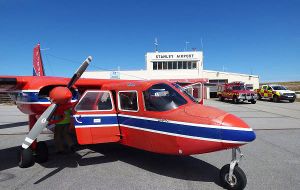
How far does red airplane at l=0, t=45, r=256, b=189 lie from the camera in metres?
5.52

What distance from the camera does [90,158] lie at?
802 cm

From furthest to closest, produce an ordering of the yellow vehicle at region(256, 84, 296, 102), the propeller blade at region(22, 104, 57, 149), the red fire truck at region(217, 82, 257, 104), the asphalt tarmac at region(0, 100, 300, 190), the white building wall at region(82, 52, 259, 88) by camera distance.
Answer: the white building wall at region(82, 52, 259, 88), the yellow vehicle at region(256, 84, 296, 102), the red fire truck at region(217, 82, 257, 104), the propeller blade at region(22, 104, 57, 149), the asphalt tarmac at region(0, 100, 300, 190)

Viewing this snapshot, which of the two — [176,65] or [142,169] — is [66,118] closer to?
[142,169]

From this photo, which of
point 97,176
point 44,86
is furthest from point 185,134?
point 44,86

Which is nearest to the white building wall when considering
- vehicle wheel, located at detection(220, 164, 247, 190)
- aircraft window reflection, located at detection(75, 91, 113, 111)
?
aircraft window reflection, located at detection(75, 91, 113, 111)

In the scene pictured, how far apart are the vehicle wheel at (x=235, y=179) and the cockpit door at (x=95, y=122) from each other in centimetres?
312

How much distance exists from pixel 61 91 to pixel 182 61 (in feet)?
124

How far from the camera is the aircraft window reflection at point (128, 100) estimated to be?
716cm

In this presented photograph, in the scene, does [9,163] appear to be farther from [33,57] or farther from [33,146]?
[33,57]

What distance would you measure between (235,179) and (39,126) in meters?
4.87

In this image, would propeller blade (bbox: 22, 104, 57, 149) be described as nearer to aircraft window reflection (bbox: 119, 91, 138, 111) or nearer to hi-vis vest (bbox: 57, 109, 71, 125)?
hi-vis vest (bbox: 57, 109, 71, 125)

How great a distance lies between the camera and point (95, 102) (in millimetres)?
7820

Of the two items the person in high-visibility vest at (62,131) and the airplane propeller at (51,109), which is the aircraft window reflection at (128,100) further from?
the person in high-visibility vest at (62,131)

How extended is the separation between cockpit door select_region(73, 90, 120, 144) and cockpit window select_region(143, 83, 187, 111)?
135cm
